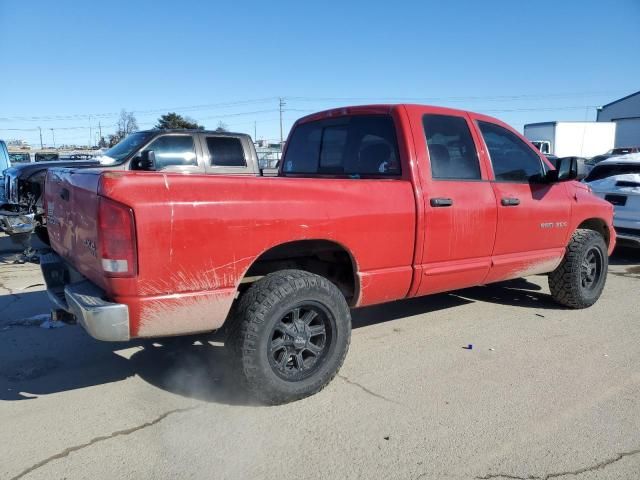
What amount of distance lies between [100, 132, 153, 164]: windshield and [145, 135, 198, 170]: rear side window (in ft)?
0.89

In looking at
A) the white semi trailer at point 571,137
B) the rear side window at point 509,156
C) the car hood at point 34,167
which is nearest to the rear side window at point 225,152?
the car hood at point 34,167

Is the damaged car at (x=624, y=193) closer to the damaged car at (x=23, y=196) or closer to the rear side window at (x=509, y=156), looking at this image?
the rear side window at (x=509, y=156)

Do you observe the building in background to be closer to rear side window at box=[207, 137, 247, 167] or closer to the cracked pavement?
rear side window at box=[207, 137, 247, 167]

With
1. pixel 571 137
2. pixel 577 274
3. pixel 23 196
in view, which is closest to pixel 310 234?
pixel 577 274

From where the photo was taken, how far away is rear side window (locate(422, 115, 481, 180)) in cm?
407

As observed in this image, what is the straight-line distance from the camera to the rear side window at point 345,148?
4070 mm

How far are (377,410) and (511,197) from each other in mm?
2336

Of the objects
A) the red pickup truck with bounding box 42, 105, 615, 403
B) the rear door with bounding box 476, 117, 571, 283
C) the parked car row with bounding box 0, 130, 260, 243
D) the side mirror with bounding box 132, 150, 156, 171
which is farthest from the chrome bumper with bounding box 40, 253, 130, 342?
the parked car row with bounding box 0, 130, 260, 243

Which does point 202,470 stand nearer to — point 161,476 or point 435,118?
point 161,476

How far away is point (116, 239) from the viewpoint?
8.84 ft

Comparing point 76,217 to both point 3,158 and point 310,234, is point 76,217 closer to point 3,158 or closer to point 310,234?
point 310,234

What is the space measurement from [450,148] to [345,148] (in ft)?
2.95

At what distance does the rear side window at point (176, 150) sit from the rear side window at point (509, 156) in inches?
199

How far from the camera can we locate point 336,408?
3.27 meters
